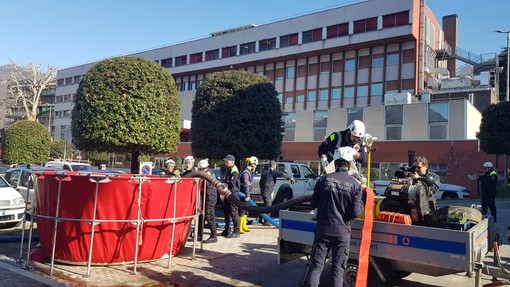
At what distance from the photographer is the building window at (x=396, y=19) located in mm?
40844

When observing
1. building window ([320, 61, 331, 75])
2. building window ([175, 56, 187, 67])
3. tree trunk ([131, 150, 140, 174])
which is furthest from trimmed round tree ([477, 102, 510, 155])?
building window ([175, 56, 187, 67])

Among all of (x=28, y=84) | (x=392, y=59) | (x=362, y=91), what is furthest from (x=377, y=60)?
(x=28, y=84)

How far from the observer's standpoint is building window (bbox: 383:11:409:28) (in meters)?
40.8

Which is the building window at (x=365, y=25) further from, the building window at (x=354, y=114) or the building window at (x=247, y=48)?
the building window at (x=247, y=48)

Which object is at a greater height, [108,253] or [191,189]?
[191,189]

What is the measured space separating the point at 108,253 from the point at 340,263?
3908 mm

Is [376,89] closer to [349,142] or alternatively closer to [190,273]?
[349,142]

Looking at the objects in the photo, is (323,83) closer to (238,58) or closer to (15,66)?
(238,58)

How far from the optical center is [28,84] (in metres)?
59.4

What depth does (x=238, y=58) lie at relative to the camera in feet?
173

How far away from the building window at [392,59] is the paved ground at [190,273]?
118ft

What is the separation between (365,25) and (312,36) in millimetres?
6187

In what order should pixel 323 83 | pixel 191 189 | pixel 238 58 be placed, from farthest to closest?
pixel 238 58 → pixel 323 83 → pixel 191 189

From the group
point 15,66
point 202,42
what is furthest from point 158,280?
point 15,66
